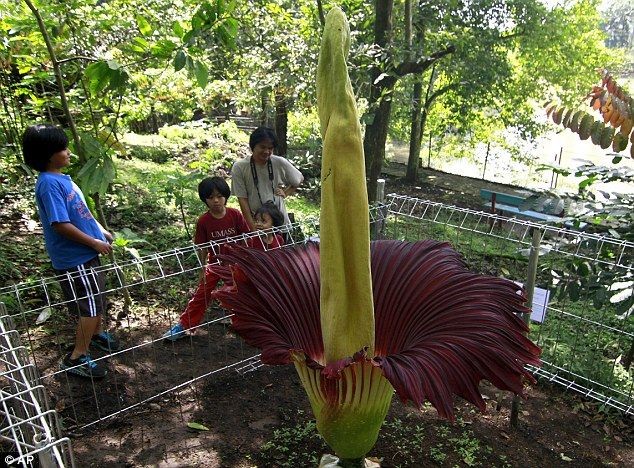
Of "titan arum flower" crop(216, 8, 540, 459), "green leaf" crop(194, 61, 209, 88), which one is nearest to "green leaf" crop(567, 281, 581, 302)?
"titan arum flower" crop(216, 8, 540, 459)

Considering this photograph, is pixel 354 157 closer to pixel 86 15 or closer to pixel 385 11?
pixel 86 15

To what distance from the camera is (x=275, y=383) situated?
8.77ft

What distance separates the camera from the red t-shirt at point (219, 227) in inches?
120

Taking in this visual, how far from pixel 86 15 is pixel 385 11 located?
2694 mm

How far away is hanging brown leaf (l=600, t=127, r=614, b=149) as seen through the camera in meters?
2.47

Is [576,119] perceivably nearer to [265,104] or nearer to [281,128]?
[265,104]

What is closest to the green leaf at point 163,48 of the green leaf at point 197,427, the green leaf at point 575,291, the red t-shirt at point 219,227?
the red t-shirt at point 219,227

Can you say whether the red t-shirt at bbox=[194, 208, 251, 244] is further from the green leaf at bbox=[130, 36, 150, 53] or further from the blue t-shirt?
the green leaf at bbox=[130, 36, 150, 53]

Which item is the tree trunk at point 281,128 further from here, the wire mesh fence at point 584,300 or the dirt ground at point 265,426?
the dirt ground at point 265,426

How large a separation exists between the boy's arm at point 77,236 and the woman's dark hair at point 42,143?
0.28m

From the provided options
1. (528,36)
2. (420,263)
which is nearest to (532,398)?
(420,263)

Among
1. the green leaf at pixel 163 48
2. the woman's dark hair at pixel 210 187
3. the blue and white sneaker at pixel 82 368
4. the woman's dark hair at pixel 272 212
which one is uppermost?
the green leaf at pixel 163 48

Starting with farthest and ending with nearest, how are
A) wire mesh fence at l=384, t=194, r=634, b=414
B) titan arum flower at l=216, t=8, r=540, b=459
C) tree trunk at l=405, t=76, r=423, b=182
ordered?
tree trunk at l=405, t=76, r=423, b=182, wire mesh fence at l=384, t=194, r=634, b=414, titan arum flower at l=216, t=8, r=540, b=459

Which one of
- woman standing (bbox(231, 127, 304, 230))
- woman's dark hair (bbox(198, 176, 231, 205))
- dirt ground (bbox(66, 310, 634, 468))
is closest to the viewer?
dirt ground (bbox(66, 310, 634, 468))
